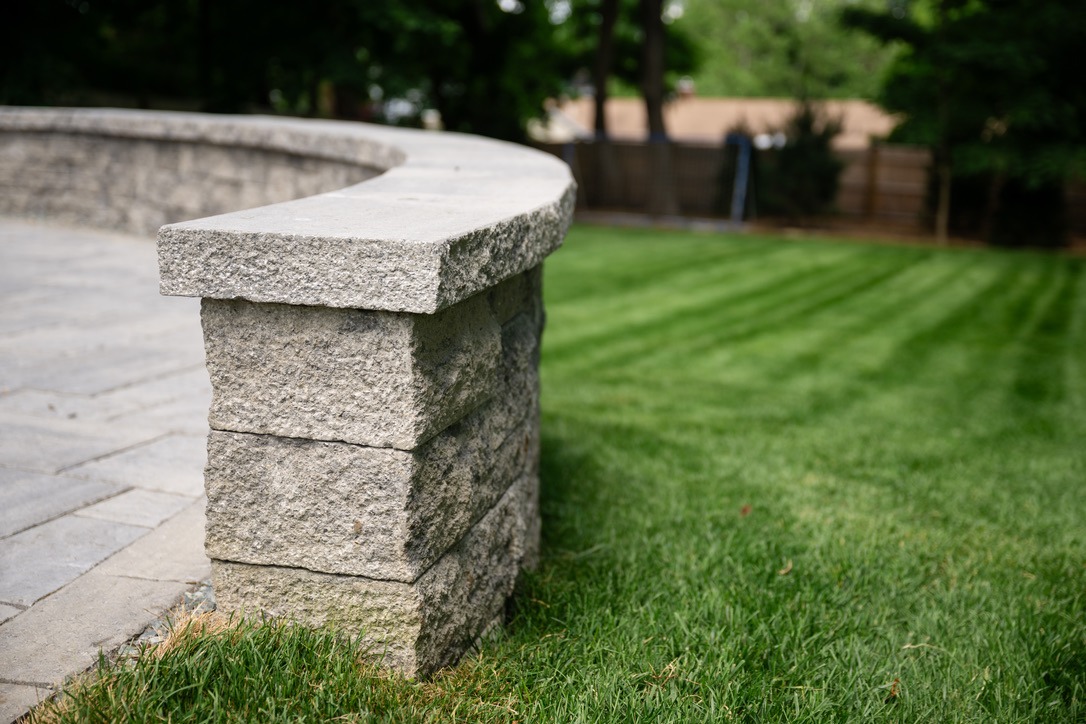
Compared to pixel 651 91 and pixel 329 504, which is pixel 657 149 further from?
pixel 329 504

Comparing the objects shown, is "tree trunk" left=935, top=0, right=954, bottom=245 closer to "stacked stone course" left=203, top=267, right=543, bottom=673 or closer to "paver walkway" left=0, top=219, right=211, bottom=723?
"paver walkway" left=0, top=219, right=211, bottom=723

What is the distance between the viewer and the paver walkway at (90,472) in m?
2.10

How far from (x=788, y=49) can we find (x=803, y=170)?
103 feet

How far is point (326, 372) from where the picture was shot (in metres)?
1.98

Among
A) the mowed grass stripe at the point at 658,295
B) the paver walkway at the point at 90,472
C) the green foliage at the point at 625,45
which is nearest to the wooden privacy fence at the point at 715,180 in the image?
the mowed grass stripe at the point at 658,295

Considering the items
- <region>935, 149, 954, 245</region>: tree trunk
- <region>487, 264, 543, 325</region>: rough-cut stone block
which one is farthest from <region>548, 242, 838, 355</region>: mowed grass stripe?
<region>935, 149, 954, 245</region>: tree trunk

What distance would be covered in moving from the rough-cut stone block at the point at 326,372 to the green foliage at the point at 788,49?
44583 mm

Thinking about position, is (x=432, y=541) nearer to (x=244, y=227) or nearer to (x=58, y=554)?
(x=244, y=227)

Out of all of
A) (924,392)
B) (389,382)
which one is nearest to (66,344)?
(389,382)

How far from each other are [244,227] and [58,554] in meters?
1.06

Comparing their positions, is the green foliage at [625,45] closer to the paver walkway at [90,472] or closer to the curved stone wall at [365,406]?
the paver walkway at [90,472]

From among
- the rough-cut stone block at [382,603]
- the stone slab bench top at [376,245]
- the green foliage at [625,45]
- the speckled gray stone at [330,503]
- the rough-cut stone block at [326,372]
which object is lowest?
the rough-cut stone block at [382,603]

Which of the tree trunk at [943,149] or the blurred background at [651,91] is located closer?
the blurred background at [651,91]

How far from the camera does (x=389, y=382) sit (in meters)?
1.94
